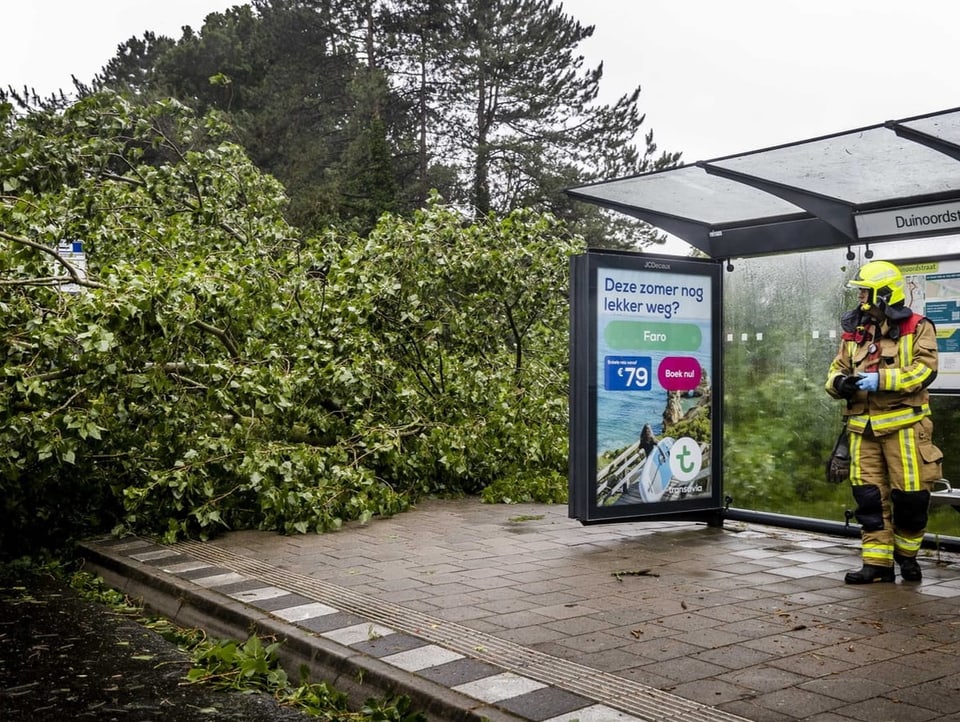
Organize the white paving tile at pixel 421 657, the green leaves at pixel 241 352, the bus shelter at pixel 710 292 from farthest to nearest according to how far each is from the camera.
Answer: the green leaves at pixel 241 352 → the bus shelter at pixel 710 292 → the white paving tile at pixel 421 657

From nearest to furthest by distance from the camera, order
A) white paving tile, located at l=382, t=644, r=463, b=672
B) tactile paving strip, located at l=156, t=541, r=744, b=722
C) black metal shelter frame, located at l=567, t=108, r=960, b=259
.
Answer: tactile paving strip, located at l=156, t=541, r=744, b=722, white paving tile, located at l=382, t=644, r=463, b=672, black metal shelter frame, located at l=567, t=108, r=960, b=259

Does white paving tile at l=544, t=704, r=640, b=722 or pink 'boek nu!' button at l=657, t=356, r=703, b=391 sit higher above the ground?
pink 'boek nu!' button at l=657, t=356, r=703, b=391

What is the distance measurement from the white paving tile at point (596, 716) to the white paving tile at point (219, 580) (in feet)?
10.6

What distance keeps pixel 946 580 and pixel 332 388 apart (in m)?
5.40

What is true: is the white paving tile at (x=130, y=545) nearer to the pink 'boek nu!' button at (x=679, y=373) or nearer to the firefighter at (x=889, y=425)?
the pink 'boek nu!' button at (x=679, y=373)

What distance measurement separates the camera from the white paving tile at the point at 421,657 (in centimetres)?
483

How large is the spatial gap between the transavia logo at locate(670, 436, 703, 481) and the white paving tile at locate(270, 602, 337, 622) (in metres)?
3.59

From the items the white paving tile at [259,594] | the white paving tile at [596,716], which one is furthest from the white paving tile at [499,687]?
the white paving tile at [259,594]

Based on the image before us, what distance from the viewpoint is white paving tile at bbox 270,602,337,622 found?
5766 millimetres

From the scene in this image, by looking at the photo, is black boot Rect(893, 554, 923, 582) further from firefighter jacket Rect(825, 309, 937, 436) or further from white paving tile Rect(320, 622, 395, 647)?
white paving tile Rect(320, 622, 395, 647)

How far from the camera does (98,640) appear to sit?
19.7 ft

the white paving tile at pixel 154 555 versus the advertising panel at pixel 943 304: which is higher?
the advertising panel at pixel 943 304

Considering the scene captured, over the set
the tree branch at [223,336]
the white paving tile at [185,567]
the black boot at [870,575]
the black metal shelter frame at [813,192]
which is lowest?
the white paving tile at [185,567]

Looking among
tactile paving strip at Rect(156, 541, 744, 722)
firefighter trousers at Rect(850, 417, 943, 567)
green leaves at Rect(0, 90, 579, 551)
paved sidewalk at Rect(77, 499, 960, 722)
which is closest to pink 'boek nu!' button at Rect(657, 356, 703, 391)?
paved sidewalk at Rect(77, 499, 960, 722)
